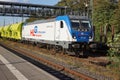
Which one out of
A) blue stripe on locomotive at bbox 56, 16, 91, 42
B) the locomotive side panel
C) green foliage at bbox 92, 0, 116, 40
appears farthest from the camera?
green foliage at bbox 92, 0, 116, 40

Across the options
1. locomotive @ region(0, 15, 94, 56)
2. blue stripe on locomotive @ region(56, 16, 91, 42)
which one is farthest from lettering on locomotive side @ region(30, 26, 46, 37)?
blue stripe on locomotive @ region(56, 16, 91, 42)

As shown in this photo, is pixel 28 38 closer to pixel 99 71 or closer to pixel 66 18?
pixel 66 18

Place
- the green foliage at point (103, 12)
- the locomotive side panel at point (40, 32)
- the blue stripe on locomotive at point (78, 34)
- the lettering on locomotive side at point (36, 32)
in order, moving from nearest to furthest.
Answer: the blue stripe on locomotive at point (78, 34) → the locomotive side panel at point (40, 32) → the lettering on locomotive side at point (36, 32) → the green foliage at point (103, 12)

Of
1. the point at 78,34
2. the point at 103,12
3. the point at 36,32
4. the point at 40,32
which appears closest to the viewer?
the point at 78,34

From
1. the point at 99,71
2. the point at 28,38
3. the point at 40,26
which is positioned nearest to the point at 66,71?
the point at 99,71

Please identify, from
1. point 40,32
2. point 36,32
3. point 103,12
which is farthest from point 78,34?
point 103,12

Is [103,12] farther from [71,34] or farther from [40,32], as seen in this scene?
[71,34]

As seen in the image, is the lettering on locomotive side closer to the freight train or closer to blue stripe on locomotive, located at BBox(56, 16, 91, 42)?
the freight train

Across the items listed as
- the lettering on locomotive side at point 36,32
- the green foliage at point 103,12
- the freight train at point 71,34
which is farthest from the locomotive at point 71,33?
the green foliage at point 103,12

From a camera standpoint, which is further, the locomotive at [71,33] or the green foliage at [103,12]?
the green foliage at [103,12]

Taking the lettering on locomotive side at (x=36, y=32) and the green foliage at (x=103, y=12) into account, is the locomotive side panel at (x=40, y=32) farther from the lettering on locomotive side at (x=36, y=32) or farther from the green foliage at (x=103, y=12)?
the green foliage at (x=103, y=12)

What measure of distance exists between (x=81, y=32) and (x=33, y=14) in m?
70.3

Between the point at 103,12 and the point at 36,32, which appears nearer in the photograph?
the point at 36,32

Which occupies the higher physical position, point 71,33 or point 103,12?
point 103,12
